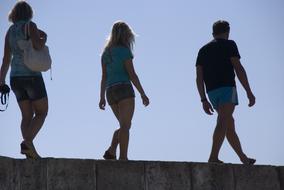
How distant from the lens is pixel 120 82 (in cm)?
963

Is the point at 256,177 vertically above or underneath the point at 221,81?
underneath

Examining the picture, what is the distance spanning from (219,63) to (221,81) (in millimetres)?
240

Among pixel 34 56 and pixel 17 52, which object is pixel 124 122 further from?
pixel 17 52

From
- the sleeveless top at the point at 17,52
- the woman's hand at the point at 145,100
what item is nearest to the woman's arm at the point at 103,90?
the woman's hand at the point at 145,100

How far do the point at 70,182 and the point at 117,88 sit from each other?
159 centimetres

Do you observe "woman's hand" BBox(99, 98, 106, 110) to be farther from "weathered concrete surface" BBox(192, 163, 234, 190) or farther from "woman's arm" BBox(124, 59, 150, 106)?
"weathered concrete surface" BBox(192, 163, 234, 190)

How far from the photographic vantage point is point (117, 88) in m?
9.62

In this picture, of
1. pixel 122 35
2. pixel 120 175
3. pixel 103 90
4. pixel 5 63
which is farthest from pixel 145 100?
pixel 5 63

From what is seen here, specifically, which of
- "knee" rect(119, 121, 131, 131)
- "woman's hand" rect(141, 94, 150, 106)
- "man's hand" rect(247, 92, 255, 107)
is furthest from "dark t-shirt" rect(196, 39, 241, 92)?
"knee" rect(119, 121, 131, 131)

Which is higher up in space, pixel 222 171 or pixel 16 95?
pixel 16 95

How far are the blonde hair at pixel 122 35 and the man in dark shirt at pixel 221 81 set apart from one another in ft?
3.11

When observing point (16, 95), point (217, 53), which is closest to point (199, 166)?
point (217, 53)

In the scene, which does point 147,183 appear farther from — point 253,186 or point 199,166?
point 253,186

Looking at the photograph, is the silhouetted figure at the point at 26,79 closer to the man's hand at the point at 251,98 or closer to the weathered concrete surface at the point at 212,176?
the weathered concrete surface at the point at 212,176
